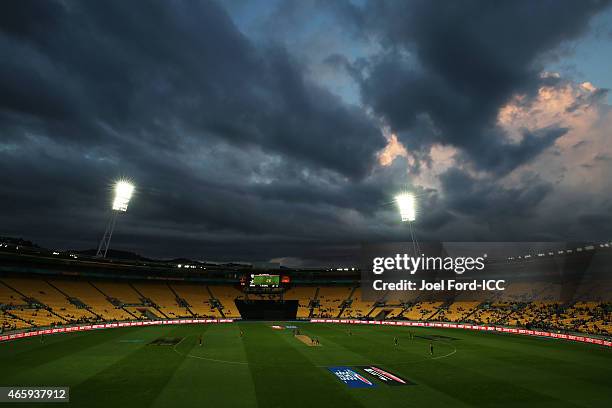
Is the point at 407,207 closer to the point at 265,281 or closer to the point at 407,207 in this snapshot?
the point at 407,207

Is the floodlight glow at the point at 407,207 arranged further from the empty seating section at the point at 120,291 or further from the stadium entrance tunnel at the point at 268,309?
the empty seating section at the point at 120,291

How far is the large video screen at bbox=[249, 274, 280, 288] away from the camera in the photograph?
88.2m

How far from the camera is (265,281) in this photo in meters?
88.4

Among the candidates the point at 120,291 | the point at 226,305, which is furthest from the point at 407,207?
the point at 120,291

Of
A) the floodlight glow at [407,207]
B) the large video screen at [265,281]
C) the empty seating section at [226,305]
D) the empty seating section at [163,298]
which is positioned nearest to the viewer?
the empty seating section at [226,305]

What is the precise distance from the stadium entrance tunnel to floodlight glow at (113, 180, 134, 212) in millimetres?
40001

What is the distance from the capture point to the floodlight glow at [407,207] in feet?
275

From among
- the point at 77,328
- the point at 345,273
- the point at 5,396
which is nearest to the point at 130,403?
the point at 5,396

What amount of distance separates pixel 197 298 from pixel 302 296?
30.4 meters

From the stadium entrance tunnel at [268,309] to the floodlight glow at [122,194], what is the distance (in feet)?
131

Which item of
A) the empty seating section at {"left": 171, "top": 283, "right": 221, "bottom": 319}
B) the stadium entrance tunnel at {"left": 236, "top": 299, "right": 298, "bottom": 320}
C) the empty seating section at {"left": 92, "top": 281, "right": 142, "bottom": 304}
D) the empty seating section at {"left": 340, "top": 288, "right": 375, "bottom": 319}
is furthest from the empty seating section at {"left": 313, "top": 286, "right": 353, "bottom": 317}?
the empty seating section at {"left": 92, "top": 281, "right": 142, "bottom": 304}

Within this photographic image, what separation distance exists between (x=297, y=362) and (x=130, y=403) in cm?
1698

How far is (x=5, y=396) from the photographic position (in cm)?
2281

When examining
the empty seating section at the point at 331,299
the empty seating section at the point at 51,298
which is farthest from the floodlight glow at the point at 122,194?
the empty seating section at the point at 331,299
